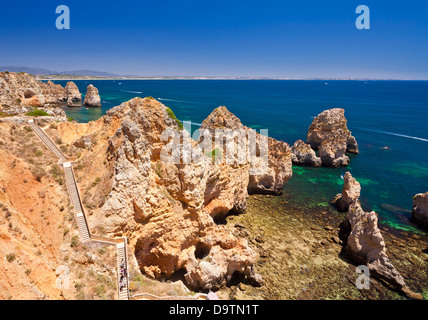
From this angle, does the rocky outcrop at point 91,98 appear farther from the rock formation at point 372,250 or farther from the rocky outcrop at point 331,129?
the rock formation at point 372,250

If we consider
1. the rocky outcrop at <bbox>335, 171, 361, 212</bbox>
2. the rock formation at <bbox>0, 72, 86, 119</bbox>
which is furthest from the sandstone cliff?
the rocky outcrop at <bbox>335, 171, 361, 212</bbox>

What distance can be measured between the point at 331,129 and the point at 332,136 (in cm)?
236

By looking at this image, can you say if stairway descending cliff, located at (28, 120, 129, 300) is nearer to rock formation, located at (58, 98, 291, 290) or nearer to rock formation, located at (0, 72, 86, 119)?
rock formation, located at (58, 98, 291, 290)

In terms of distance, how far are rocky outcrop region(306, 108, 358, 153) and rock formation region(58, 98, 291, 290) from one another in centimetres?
5414

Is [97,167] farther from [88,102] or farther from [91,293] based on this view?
[88,102]

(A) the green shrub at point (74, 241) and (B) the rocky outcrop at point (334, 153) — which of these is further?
(B) the rocky outcrop at point (334, 153)

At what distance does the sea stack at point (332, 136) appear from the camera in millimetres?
64869

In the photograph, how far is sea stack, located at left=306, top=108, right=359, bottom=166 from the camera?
213 feet

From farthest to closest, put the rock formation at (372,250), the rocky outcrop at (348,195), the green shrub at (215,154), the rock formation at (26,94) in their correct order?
the rock formation at (26,94)
the rocky outcrop at (348,195)
the green shrub at (215,154)
the rock formation at (372,250)

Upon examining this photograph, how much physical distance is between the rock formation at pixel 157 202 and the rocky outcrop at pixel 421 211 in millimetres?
30822

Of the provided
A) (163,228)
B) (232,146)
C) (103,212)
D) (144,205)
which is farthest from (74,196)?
(232,146)

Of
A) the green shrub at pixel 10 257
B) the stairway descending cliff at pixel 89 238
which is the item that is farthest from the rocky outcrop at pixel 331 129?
the green shrub at pixel 10 257

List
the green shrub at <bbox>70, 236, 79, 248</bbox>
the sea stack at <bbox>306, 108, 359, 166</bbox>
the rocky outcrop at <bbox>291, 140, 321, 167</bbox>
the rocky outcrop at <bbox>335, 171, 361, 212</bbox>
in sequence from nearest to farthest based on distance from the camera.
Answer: the green shrub at <bbox>70, 236, 79, 248</bbox> < the rocky outcrop at <bbox>335, 171, 361, 212</bbox> < the rocky outcrop at <bbox>291, 140, 321, 167</bbox> < the sea stack at <bbox>306, 108, 359, 166</bbox>

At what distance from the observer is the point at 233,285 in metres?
25.9
